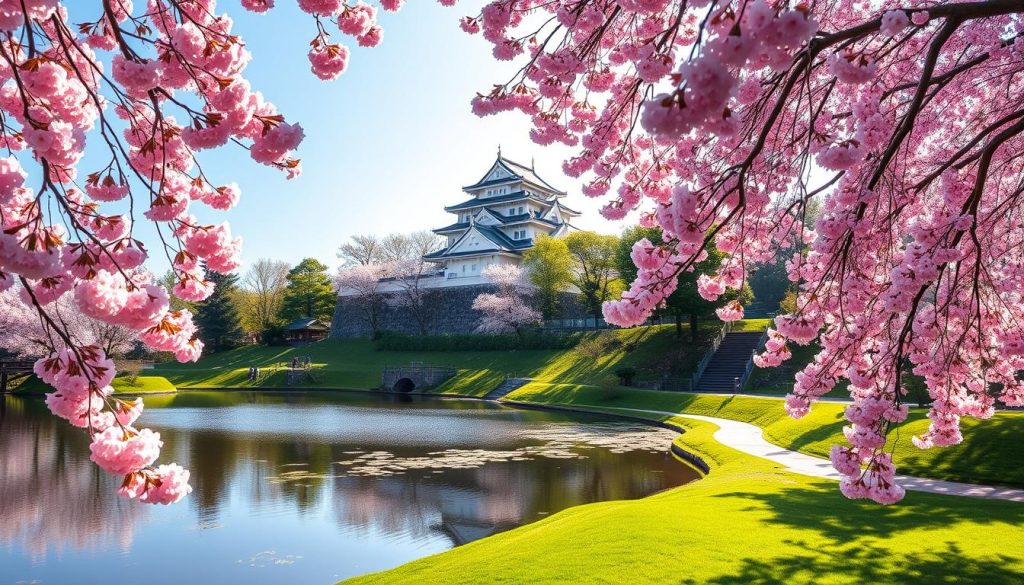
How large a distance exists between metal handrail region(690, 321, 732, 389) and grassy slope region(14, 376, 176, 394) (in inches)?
1209

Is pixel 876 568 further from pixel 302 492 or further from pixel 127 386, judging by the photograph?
pixel 127 386

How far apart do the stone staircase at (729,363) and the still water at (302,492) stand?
25.8ft

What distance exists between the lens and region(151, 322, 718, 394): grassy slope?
1334 inches

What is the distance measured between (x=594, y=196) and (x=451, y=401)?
28.0 m

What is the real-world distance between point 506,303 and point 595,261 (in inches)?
262

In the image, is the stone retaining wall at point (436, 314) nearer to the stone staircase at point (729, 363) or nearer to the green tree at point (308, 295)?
the green tree at point (308, 295)

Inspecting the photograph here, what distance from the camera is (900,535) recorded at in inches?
282

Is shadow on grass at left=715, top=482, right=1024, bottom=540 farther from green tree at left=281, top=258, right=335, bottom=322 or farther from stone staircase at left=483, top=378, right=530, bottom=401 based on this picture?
green tree at left=281, top=258, right=335, bottom=322

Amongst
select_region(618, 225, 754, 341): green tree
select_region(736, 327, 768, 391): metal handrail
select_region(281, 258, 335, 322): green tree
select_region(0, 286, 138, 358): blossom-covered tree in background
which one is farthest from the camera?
select_region(281, 258, 335, 322): green tree

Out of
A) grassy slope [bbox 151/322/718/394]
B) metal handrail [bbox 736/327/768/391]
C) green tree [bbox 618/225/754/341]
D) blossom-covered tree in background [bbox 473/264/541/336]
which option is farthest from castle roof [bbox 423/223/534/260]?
metal handrail [bbox 736/327/768/391]

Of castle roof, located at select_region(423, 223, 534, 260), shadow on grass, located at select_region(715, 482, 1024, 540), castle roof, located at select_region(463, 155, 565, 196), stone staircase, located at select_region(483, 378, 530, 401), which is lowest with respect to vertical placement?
shadow on grass, located at select_region(715, 482, 1024, 540)

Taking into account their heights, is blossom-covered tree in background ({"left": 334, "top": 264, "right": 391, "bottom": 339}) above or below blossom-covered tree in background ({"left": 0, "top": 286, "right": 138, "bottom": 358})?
above

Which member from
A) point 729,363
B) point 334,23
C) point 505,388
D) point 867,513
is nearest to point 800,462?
point 867,513

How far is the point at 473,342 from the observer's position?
4344 centimetres
